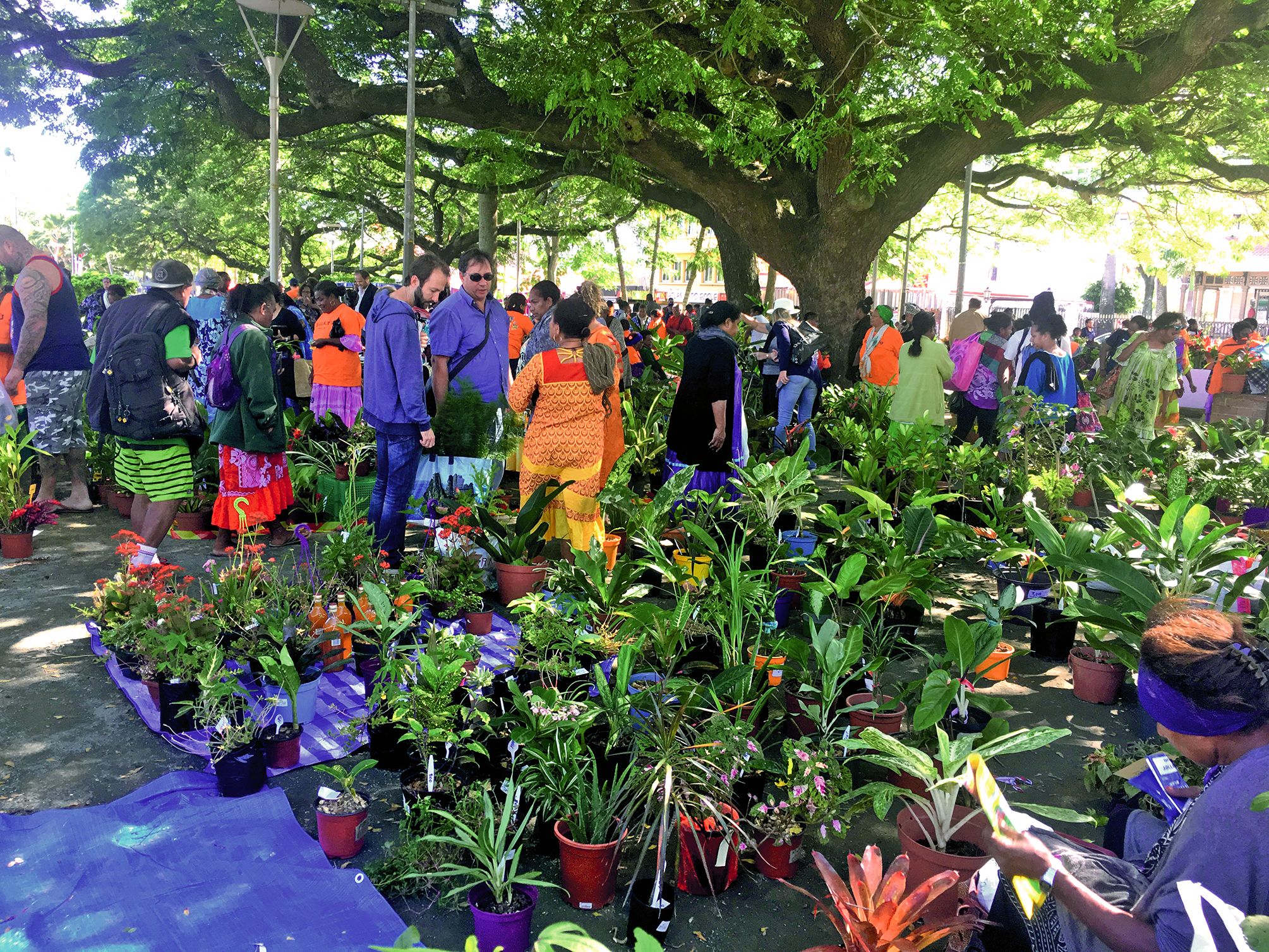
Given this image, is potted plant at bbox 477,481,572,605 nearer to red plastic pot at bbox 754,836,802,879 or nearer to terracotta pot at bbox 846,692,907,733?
terracotta pot at bbox 846,692,907,733

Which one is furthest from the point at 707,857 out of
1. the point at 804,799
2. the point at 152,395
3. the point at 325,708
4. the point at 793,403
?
the point at 793,403

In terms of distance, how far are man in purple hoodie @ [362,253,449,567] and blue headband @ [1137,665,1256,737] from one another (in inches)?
173

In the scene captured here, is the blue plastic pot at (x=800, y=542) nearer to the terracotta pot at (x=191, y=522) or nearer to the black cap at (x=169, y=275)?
the black cap at (x=169, y=275)

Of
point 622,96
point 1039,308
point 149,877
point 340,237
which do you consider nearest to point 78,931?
point 149,877

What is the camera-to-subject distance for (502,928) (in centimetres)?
266

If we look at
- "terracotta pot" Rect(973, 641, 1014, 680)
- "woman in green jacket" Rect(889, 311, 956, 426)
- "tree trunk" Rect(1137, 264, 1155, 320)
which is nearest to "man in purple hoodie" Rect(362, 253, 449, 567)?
"terracotta pot" Rect(973, 641, 1014, 680)

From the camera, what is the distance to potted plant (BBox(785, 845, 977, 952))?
2.41 metres

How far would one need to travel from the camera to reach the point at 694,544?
5234mm

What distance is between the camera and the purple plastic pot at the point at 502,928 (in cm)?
266

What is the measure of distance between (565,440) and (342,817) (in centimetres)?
287

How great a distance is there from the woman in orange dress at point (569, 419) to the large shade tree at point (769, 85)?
5.68m

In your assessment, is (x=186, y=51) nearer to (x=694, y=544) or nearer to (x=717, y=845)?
(x=694, y=544)

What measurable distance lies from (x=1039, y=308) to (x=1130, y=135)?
850 cm

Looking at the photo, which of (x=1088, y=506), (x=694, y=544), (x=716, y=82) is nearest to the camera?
(x=694, y=544)
